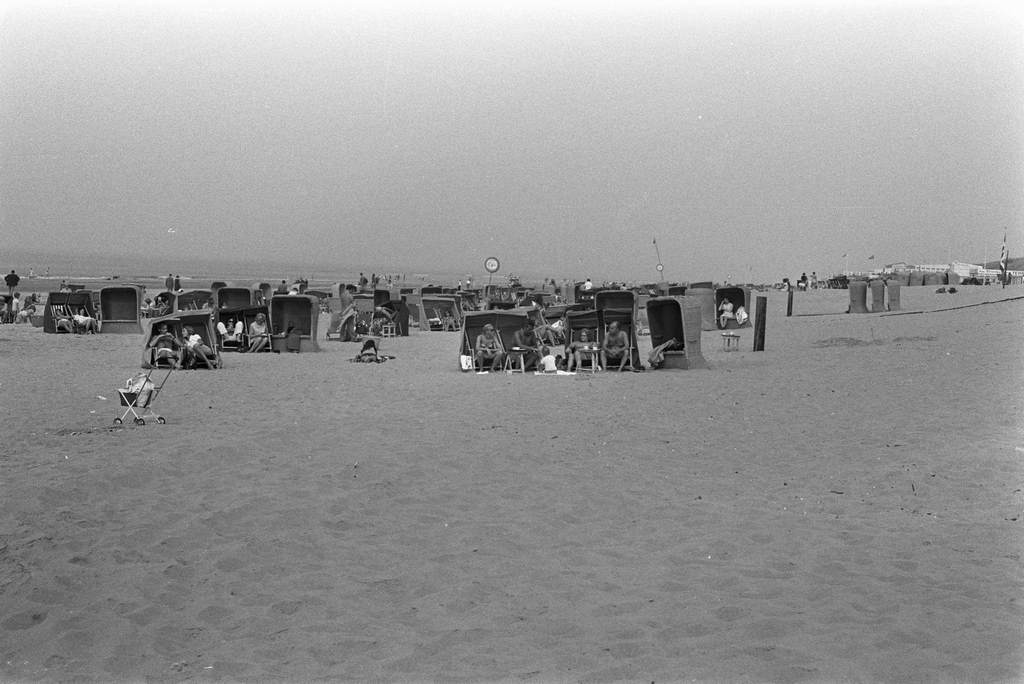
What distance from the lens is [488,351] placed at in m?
14.8

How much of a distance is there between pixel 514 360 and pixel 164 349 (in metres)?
5.61

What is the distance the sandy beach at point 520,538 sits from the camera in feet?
13.8

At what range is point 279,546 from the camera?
5711mm

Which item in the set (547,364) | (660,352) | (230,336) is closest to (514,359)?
(547,364)

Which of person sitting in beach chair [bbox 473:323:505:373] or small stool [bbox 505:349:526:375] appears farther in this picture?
person sitting in beach chair [bbox 473:323:505:373]

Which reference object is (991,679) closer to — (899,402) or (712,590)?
(712,590)

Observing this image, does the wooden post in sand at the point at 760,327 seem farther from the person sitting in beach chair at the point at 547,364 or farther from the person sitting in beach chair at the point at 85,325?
the person sitting in beach chair at the point at 85,325

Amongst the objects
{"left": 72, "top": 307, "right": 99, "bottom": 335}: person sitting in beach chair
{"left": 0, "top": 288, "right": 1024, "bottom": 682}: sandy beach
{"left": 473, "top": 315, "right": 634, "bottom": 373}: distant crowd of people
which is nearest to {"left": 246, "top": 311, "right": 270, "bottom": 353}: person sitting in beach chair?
{"left": 473, "top": 315, "right": 634, "bottom": 373}: distant crowd of people

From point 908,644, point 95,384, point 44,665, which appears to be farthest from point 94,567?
point 95,384

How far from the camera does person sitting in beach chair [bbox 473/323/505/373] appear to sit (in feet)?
48.2

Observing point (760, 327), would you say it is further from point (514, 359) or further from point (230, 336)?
point (230, 336)

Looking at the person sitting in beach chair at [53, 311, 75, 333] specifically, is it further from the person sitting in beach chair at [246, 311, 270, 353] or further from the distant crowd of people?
the distant crowd of people

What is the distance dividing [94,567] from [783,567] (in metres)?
4.02

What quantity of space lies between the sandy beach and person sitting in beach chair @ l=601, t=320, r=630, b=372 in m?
3.49
